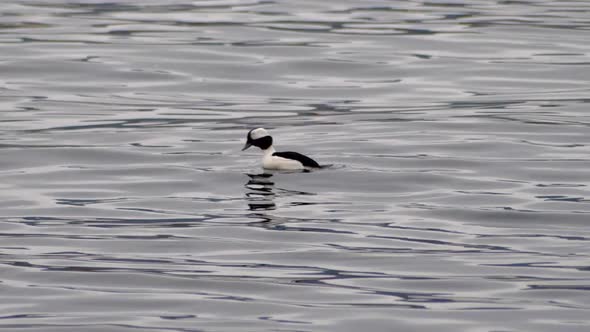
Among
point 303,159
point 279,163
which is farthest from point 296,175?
point 279,163

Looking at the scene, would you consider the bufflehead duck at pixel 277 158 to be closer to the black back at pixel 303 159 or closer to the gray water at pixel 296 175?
the black back at pixel 303 159

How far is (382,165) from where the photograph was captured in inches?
802

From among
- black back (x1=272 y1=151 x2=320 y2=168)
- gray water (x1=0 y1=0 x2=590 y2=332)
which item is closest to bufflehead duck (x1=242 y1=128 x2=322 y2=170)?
black back (x1=272 y1=151 x2=320 y2=168)

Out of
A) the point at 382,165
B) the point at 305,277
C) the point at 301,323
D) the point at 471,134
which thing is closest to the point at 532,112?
the point at 471,134

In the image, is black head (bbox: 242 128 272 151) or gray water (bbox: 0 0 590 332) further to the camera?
black head (bbox: 242 128 272 151)

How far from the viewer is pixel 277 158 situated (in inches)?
784

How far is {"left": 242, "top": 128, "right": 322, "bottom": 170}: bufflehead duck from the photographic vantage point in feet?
64.5

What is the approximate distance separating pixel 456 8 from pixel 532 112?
52.0ft

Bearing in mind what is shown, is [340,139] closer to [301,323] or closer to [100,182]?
[100,182]

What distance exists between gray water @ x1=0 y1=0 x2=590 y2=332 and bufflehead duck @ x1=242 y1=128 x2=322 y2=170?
0.54ft

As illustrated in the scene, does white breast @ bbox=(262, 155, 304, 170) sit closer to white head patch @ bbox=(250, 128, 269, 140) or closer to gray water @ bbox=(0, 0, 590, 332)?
gray water @ bbox=(0, 0, 590, 332)

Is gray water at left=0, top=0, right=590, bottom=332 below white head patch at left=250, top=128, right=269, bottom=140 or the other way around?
below

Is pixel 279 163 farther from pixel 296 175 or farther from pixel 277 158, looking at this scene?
pixel 296 175

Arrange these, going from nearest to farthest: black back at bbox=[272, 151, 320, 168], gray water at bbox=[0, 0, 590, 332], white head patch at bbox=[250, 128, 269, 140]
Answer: gray water at bbox=[0, 0, 590, 332] < black back at bbox=[272, 151, 320, 168] < white head patch at bbox=[250, 128, 269, 140]
